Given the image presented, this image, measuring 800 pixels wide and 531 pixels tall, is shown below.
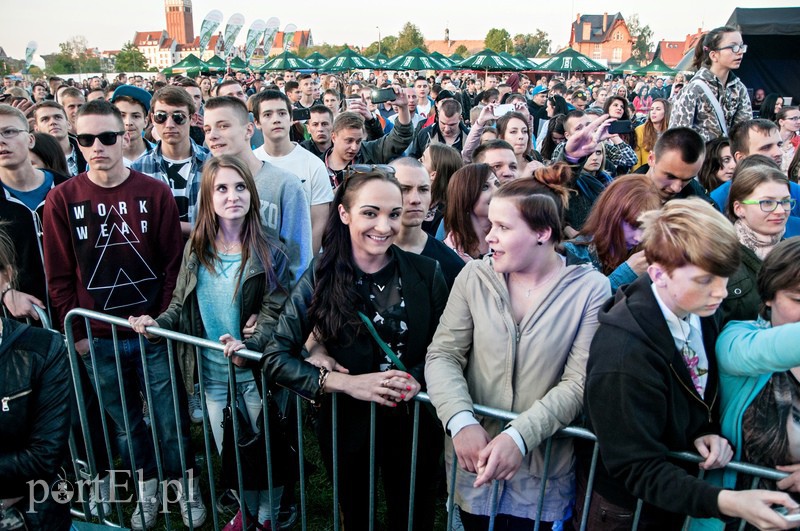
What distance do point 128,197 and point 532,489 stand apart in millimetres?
2844

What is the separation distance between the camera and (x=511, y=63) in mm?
26906

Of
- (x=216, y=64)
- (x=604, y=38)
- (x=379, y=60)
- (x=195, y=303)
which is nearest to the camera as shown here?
(x=195, y=303)

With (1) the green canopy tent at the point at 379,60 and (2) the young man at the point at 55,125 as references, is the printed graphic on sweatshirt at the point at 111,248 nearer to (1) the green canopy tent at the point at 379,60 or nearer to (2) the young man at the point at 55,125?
(2) the young man at the point at 55,125

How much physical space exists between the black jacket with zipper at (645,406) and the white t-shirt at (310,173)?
2937 millimetres

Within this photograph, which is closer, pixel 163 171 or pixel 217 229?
pixel 217 229

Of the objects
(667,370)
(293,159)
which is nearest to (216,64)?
(293,159)

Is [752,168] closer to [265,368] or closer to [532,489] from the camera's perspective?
[532,489]

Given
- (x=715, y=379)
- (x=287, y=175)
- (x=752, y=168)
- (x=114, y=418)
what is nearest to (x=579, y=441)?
(x=715, y=379)

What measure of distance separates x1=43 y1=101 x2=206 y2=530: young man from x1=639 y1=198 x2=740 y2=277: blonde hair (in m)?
2.82

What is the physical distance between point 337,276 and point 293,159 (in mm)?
2269

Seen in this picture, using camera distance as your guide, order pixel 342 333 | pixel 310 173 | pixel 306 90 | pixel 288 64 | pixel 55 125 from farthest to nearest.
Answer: pixel 288 64, pixel 306 90, pixel 55 125, pixel 310 173, pixel 342 333

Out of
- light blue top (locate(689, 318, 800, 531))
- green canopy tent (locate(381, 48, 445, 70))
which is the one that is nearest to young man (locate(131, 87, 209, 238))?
light blue top (locate(689, 318, 800, 531))

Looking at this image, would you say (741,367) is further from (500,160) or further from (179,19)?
(179,19)

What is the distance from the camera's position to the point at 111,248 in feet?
11.0
